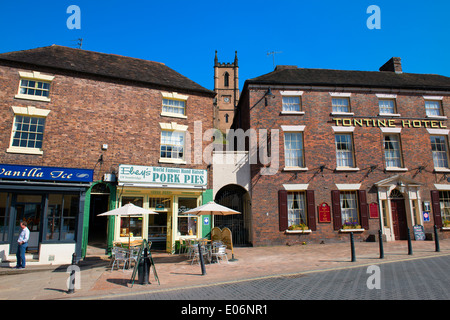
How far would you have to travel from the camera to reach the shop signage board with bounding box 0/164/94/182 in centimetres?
1179

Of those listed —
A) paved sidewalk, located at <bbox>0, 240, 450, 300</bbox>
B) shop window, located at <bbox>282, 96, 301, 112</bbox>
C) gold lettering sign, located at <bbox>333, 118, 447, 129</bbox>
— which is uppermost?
shop window, located at <bbox>282, 96, 301, 112</bbox>

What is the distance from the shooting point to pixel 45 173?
1226 cm

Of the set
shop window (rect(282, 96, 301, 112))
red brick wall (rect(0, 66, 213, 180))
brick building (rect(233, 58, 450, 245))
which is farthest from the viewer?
shop window (rect(282, 96, 301, 112))

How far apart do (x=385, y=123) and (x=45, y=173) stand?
1904 cm

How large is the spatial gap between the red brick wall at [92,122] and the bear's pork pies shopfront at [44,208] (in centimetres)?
66

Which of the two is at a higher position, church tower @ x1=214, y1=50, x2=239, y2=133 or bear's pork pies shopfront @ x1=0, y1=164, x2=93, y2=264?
church tower @ x1=214, y1=50, x2=239, y2=133

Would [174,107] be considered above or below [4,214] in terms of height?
above

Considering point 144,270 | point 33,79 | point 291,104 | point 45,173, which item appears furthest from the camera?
point 291,104

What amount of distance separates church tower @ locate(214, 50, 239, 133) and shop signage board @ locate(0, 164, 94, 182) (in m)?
38.3

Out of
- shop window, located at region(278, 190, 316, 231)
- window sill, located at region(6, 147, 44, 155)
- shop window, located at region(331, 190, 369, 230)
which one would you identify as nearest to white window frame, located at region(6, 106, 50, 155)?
window sill, located at region(6, 147, 44, 155)

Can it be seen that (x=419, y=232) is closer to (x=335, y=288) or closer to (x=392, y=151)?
(x=392, y=151)

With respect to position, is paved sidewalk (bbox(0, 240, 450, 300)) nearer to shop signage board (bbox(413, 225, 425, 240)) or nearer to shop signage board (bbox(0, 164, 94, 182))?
shop signage board (bbox(413, 225, 425, 240))

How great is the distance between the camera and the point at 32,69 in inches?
523

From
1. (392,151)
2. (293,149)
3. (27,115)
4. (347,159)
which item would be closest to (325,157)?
(347,159)
